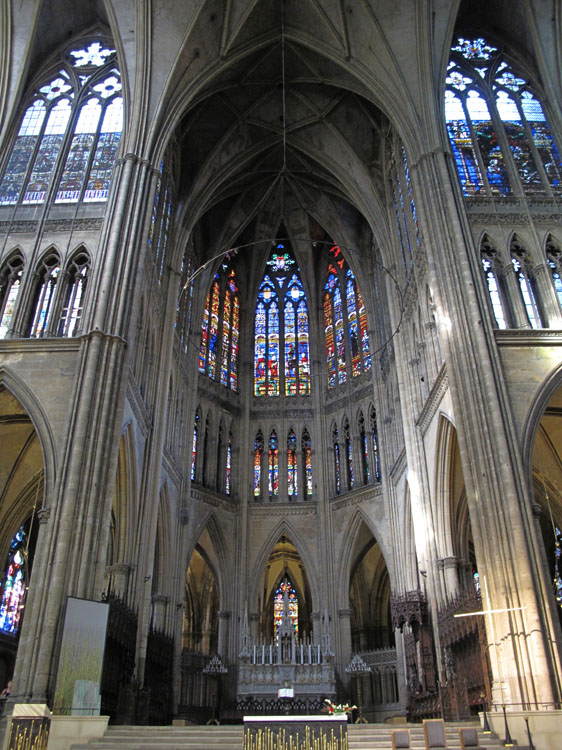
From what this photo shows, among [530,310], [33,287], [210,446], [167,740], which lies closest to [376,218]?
[530,310]

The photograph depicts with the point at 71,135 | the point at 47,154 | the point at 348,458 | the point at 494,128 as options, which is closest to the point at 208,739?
the point at 348,458

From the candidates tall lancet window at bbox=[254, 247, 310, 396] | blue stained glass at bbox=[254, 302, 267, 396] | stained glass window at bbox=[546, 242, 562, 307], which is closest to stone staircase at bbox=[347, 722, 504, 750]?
stained glass window at bbox=[546, 242, 562, 307]

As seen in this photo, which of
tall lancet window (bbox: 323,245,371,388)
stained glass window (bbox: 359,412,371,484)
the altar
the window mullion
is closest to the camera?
the altar

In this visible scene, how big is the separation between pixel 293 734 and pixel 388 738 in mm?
5123

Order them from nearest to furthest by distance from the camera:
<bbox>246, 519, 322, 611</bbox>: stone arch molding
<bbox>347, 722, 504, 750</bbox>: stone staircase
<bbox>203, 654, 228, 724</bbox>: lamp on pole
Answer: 1. <bbox>347, 722, 504, 750</bbox>: stone staircase
2. <bbox>203, 654, 228, 724</bbox>: lamp on pole
3. <bbox>246, 519, 322, 611</bbox>: stone arch molding

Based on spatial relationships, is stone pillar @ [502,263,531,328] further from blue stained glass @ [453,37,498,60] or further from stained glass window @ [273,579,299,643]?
stained glass window @ [273,579,299,643]

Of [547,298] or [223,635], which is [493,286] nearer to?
[547,298]

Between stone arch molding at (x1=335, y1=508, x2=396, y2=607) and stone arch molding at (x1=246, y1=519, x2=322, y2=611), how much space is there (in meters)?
0.96

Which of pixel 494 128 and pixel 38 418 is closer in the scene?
pixel 38 418

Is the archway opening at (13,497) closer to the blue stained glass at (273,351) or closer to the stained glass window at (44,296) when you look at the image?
the stained glass window at (44,296)

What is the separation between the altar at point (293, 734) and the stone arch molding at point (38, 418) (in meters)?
8.12

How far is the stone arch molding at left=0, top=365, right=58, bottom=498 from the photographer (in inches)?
632

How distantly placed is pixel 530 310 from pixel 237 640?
54.2 feet

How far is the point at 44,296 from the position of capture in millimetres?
19453
